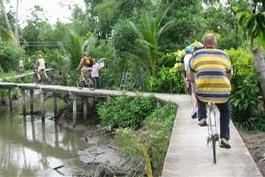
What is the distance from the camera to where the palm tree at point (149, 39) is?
52.9 ft

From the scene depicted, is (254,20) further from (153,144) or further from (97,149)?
(97,149)

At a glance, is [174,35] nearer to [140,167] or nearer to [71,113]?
[71,113]

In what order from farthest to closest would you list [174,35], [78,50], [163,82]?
[78,50] → [174,35] → [163,82]

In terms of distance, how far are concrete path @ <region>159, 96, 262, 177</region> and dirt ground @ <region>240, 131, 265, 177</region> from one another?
369 mm

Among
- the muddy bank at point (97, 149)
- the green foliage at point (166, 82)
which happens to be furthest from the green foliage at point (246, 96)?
the green foliage at point (166, 82)

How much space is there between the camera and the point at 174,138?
26.0 ft

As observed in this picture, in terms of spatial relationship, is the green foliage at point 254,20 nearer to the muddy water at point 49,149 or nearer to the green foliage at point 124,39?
the muddy water at point 49,149

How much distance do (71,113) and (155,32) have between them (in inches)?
202

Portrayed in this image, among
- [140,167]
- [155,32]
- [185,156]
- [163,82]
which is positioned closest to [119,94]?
[163,82]

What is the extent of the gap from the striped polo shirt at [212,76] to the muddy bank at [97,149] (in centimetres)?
278

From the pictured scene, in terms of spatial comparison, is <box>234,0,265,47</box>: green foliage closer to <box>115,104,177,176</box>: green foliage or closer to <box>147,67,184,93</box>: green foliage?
<box>115,104,177,176</box>: green foliage

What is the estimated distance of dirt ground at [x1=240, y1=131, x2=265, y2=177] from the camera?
23.4ft

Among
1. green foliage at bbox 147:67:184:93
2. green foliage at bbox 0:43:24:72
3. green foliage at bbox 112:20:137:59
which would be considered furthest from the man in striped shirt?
green foliage at bbox 0:43:24:72

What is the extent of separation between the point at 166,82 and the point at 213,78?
9.64 meters
